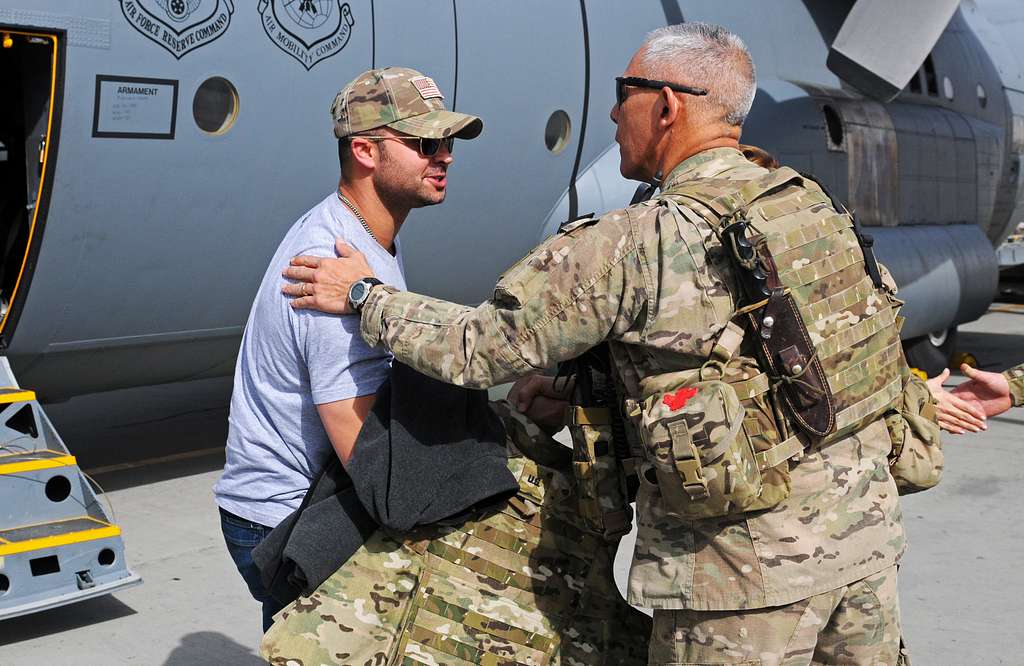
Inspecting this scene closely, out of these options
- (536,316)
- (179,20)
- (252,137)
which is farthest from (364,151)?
(252,137)

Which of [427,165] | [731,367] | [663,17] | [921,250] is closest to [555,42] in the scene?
[663,17]

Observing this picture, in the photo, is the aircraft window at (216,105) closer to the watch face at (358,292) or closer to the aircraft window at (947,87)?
→ the watch face at (358,292)

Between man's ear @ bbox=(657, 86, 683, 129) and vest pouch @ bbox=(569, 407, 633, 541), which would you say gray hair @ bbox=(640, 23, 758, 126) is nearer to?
man's ear @ bbox=(657, 86, 683, 129)

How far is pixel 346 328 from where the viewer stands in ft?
8.60

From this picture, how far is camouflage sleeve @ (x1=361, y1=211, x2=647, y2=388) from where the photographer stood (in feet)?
7.80

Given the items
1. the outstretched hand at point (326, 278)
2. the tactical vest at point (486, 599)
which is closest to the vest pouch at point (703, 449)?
the tactical vest at point (486, 599)

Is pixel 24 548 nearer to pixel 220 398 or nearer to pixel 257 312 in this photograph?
pixel 257 312

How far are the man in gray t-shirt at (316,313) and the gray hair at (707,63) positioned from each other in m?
0.52

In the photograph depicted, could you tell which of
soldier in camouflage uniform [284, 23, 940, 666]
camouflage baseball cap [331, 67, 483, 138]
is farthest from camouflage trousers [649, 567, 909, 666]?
camouflage baseball cap [331, 67, 483, 138]

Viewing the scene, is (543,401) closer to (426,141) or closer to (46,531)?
(426,141)

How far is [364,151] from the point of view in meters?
2.79

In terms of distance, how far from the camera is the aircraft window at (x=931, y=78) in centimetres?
972

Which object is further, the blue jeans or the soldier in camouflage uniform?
the blue jeans

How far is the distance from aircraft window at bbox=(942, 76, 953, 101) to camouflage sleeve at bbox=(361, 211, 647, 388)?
27.4ft
